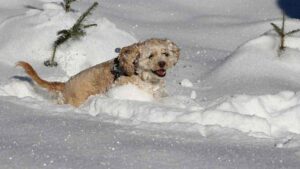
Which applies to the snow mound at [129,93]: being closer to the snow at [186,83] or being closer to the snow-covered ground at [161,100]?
the snow-covered ground at [161,100]

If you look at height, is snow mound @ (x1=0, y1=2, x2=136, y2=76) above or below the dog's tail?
above

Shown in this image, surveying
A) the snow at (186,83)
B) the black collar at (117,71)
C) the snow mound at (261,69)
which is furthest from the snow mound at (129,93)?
the snow at (186,83)

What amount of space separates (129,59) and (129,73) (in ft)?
0.44

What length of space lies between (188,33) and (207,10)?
1.86 m

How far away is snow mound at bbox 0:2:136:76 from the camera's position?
25.9ft

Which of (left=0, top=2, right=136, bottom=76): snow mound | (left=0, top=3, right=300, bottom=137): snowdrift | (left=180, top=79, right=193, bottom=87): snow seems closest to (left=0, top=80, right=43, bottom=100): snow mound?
(left=0, top=3, right=300, bottom=137): snowdrift

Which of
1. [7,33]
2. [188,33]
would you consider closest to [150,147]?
[7,33]

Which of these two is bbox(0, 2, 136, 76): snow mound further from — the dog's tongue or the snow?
the dog's tongue

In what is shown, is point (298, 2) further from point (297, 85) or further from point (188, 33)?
point (297, 85)

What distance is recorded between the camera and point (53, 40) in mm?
8117

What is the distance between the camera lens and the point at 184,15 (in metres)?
11.1

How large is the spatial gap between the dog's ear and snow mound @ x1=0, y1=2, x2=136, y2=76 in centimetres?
173

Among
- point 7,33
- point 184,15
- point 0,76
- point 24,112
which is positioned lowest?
point 24,112

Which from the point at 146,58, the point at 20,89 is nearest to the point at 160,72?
the point at 146,58
